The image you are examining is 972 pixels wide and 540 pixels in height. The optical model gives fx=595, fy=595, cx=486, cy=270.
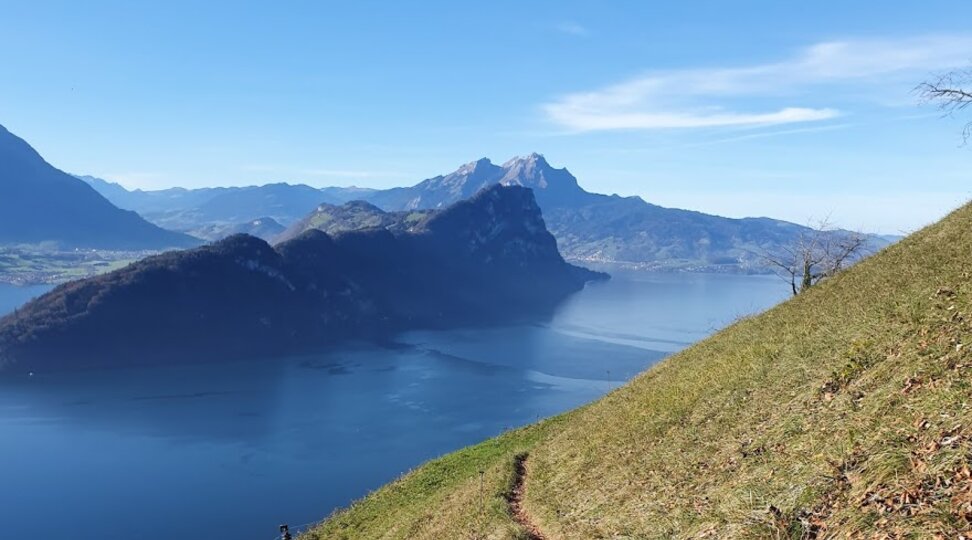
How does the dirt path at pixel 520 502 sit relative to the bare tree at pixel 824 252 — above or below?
below

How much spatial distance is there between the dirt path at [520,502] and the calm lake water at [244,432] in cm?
4519

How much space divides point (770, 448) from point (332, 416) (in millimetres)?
131717

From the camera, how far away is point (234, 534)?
81.0 meters

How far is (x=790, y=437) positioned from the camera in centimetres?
1466

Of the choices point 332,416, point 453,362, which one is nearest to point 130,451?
point 332,416

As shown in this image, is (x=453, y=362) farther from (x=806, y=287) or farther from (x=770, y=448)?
(x=770, y=448)

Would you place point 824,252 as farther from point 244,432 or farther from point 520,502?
point 244,432

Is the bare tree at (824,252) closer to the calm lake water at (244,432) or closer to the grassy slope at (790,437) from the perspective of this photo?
the grassy slope at (790,437)

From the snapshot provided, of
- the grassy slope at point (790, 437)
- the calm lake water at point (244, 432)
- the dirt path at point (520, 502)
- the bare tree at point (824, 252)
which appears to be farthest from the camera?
the calm lake water at point (244, 432)

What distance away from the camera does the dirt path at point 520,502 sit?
18344mm

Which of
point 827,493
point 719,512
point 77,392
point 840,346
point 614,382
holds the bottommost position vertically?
point 77,392

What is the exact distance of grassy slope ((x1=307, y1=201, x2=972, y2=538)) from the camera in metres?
10.1

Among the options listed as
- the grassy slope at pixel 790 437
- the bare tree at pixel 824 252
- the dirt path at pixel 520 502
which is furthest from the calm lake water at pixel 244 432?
the grassy slope at pixel 790 437

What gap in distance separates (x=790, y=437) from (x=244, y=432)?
13166cm
